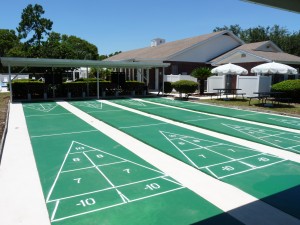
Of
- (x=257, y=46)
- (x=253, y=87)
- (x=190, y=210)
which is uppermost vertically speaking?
(x=257, y=46)

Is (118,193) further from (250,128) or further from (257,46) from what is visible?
(257,46)

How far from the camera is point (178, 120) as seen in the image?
13.1 meters

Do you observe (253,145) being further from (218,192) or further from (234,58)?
(234,58)

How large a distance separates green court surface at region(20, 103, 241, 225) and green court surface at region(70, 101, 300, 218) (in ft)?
3.66

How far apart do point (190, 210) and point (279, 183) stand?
2331 mm

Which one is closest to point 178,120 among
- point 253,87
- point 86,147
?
point 86,147

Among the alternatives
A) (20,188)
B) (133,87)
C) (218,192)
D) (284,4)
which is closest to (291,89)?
(133,87)

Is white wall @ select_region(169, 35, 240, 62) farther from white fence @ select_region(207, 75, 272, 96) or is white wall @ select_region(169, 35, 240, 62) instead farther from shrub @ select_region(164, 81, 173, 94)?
white fence @ select_region(207, 75, 272, 96)

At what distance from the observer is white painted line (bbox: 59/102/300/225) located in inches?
179

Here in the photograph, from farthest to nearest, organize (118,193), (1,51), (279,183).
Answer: (1,51) < (279,183) < (118,193)

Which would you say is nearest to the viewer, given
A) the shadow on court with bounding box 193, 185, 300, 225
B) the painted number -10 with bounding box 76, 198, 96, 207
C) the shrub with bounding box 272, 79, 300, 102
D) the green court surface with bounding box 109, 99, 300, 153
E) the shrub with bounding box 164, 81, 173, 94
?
the shadow on court with bounding box 193, 185, 300, 225

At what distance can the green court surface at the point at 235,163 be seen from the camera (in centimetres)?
546

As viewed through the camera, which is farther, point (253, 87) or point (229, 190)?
point (253, 87)

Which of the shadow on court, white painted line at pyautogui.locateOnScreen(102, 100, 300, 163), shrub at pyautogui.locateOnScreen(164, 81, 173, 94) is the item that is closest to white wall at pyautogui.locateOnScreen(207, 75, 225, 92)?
shrub at pyautogui.locateOnScreen(164, 81, 173, 94)
